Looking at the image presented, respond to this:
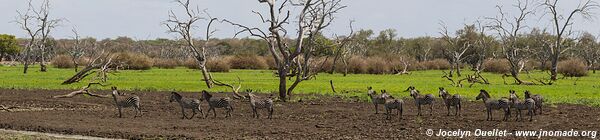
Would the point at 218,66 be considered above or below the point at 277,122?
above

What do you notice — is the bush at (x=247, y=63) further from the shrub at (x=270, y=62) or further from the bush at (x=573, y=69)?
the bush at (x=573, y=69)

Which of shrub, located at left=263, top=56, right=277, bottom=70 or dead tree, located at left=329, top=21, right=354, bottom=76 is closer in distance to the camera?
dead tree, located at left=329, top=21, right=354, bottom=76

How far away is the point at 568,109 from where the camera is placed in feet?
80.1

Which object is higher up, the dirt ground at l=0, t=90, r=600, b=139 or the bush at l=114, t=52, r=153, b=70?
the bush at l=114, t=52, r=153, b=70

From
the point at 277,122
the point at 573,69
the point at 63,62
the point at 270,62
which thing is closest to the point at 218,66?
the point at 270,62

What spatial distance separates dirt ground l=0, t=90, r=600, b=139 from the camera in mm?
17578

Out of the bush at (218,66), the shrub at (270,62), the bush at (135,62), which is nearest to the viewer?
the bush at (218,66)

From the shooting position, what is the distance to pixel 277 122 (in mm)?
20438

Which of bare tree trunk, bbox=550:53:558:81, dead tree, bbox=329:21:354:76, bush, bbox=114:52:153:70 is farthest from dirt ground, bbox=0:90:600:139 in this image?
bush, bbox=114:52:153:70

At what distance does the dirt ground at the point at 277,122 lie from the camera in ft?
57.7

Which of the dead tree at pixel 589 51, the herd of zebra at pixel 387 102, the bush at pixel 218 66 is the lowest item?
the herd of zebra at pixel 387 102

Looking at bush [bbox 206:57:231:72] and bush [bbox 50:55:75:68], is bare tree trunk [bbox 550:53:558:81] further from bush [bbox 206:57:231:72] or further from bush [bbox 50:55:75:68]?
bush [bbox 50:55:75:68]

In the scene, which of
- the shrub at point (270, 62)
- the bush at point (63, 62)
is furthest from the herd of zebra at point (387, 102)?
the bush at point (63, 62)

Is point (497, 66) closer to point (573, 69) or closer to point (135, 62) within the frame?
point (573, 69)
